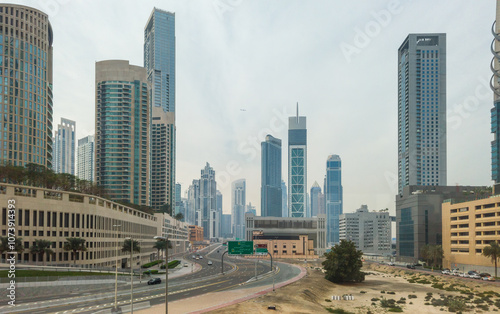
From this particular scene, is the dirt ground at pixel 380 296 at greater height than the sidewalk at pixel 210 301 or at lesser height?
lesser

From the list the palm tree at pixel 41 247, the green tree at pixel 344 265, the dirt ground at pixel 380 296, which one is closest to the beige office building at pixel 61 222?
the palm tree at pixel 41 247

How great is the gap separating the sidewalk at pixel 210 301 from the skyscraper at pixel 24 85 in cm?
10966

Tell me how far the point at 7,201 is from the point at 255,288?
182 feet

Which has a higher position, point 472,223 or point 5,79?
point 5,79

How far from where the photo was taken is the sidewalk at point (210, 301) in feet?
210

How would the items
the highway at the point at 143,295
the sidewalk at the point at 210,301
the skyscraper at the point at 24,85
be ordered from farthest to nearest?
the skyscraper at the point at 24,85 < the sidewalk at the point at 210,301 < the highway at the point at 143,295

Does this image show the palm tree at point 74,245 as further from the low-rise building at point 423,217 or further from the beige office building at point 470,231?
the low-rise building at point 423,217

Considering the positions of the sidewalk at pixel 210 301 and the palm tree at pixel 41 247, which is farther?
the palm tree at pixel 41 247

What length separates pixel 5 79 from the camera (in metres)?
153

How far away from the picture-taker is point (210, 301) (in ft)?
242

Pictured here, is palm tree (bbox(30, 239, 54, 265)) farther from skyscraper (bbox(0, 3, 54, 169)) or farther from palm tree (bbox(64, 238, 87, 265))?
skyscraper (bbox(0, 3, 54, 169))

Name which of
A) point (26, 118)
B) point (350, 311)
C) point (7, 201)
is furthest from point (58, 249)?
point (26, 118)

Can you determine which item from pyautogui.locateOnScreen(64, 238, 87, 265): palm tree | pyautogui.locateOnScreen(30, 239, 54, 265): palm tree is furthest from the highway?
pyautogui.locateOnScreen(30, 239, 54, 265): palm tree

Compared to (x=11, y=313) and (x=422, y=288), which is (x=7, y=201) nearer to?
(x=11, y=313)
